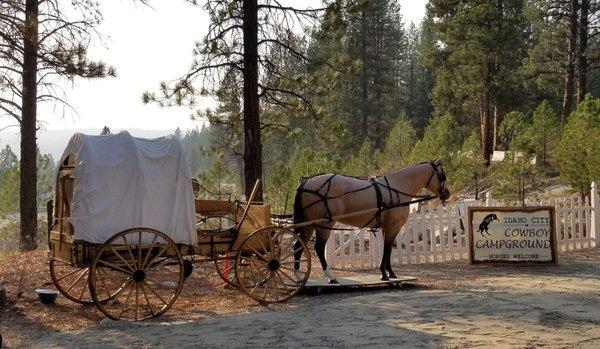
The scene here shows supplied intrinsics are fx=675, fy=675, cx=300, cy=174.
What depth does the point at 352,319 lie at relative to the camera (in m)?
8.22

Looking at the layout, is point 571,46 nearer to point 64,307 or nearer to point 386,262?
point 386,262

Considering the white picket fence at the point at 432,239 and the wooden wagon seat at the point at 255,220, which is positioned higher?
the wooden wagon seat at the point at 255,220

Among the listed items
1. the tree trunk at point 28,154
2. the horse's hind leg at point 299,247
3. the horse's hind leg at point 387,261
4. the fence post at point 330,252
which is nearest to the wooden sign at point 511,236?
the fence post at point 330,252

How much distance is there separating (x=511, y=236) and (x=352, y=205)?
4406 millimetres

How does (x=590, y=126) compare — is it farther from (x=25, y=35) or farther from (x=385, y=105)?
(x=385, y=105)

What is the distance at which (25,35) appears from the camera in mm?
12781

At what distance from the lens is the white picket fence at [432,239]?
1386 cm

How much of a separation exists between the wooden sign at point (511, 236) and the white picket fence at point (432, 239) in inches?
32.3

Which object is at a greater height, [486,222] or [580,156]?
[580,156]

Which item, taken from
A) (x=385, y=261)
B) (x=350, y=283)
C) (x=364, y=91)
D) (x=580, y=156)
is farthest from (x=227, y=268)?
(x=364, y=91)

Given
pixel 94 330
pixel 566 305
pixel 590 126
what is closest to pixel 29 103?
pixel 94 330

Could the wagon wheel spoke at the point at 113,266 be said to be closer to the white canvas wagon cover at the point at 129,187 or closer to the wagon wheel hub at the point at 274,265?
the white canvas wagon cover at the point at 129,187

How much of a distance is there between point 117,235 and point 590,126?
21.6m

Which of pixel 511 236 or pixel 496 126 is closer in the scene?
pixel 511 236
